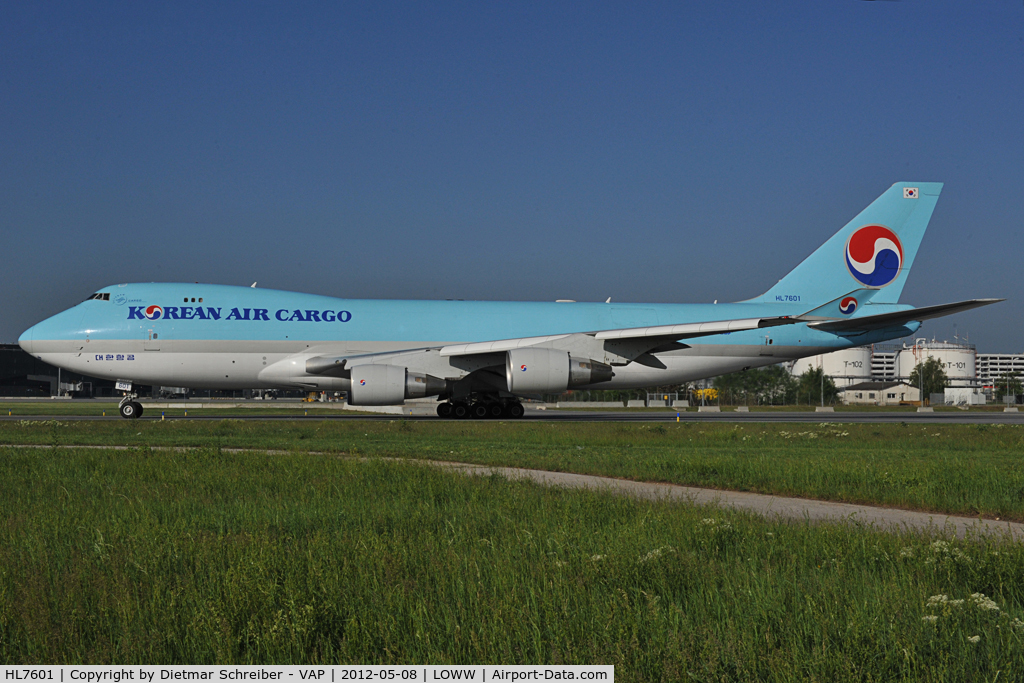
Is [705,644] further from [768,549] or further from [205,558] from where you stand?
[205,558]

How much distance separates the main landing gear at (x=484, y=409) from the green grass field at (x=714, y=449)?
4782mm

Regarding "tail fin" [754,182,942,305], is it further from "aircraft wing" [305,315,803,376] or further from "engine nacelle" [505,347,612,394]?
"engine nacelle" [505,347,612,394]

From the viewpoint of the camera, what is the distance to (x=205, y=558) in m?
6.34

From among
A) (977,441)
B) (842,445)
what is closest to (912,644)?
(842,445)

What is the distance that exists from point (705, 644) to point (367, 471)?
28.3ft

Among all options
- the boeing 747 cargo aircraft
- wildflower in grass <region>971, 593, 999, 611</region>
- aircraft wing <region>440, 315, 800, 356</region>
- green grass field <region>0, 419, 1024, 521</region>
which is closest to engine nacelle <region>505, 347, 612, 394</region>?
the boeing 747 cargo aircraft

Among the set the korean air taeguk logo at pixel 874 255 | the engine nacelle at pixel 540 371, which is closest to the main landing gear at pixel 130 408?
the engine nacelle at pixel 540 371

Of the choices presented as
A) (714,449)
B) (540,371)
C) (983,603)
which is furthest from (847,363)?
(983,603)

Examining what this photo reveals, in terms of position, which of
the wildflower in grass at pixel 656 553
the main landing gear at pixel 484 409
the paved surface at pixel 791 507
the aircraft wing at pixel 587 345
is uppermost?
the aircraft wing at pixel 587 345

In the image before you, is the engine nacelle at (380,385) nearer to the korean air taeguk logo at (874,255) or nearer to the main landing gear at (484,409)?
the main landing gear at (484,409)

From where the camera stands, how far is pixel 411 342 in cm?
3086

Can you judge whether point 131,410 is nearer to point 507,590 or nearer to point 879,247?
point 507,590

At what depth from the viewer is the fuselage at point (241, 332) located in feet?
98.1

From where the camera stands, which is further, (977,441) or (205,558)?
(977,441)
